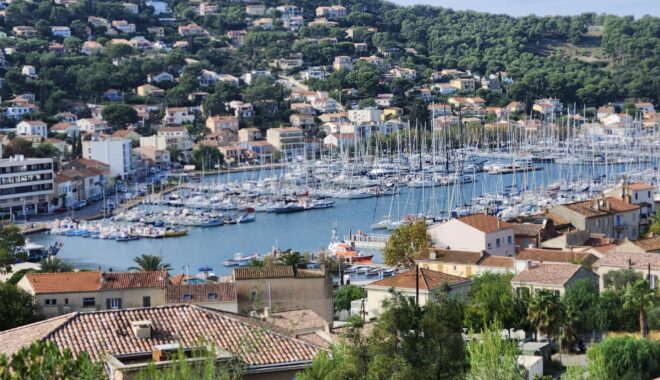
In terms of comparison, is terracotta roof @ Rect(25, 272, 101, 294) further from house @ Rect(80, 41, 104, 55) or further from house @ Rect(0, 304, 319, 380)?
house @ Rect(80, 41, 104, 55)

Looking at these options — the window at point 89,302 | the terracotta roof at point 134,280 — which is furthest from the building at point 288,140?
the window at point 89,302

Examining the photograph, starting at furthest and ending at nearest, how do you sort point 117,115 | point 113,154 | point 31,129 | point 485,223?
point 117,115 < point 31,129 < point 113,154 < point 485,223

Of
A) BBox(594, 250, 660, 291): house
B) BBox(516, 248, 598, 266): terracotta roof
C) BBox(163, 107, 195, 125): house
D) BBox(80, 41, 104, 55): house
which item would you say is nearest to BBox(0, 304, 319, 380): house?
BBox(594, 250, 660, 291): house

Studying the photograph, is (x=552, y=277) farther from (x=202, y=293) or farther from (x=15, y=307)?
(x=15, y=307)

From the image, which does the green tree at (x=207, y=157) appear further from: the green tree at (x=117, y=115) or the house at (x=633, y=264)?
the house at (x=633, y=264)

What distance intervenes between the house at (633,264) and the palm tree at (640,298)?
7.82ft

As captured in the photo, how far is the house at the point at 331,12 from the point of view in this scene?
108125 mm

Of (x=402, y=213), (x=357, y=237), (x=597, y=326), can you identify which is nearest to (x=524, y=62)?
(x=402, y=213)

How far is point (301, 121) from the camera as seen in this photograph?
7094 cm

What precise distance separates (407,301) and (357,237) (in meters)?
27.3

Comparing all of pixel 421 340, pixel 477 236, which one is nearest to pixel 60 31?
pixel 477 236

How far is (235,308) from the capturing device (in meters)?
16.2

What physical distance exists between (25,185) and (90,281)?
88.4 feet

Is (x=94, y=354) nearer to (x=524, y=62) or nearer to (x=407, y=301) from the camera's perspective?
(x=407, y=301)
